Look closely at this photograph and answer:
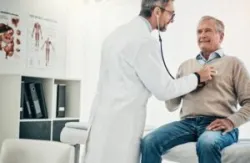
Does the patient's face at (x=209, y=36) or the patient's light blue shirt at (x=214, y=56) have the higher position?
the patient's face at (x=209, y=36)

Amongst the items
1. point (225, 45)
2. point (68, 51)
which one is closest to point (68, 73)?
point (68, 51)

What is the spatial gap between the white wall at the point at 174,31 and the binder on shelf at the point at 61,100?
0.50m

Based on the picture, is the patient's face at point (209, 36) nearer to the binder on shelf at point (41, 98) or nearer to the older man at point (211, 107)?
the older man at point (211, 107)

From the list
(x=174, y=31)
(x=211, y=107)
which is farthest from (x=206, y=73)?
(x=174, y=31)

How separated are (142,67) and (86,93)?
2332mm

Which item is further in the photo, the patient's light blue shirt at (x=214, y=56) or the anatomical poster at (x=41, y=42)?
the anatomical poster at (x=41, y=42)

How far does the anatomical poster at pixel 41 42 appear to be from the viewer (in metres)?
3.44

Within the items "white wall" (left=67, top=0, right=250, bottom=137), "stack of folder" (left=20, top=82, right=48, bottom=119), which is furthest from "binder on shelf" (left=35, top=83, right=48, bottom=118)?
"white wall" (left=67, top=0, right=250, bottom=137)

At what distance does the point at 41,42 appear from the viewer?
3.53m

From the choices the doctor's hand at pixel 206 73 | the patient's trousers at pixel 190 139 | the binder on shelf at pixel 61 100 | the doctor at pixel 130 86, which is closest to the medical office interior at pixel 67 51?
the binder on shelf at pixel 61 100

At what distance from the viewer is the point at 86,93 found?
392 cm

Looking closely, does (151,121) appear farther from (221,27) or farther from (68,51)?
(221,27)

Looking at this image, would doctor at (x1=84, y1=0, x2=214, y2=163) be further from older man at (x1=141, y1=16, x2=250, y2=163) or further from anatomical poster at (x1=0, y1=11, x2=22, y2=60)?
anatomical poster at (x1=0, y1=11, x2=22, y2=60)

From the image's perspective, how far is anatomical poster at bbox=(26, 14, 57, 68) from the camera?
3.44m
